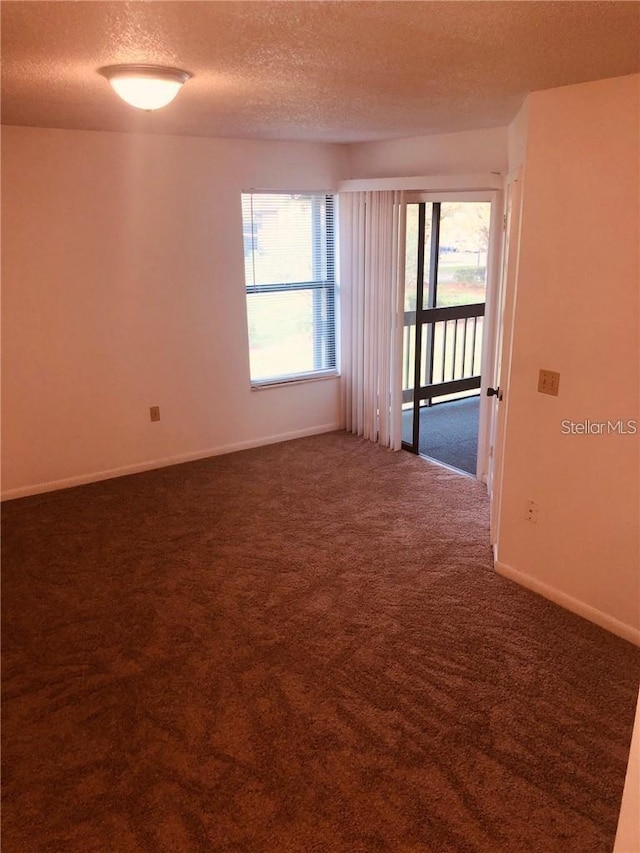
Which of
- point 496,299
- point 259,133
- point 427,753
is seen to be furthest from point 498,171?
point 427,753

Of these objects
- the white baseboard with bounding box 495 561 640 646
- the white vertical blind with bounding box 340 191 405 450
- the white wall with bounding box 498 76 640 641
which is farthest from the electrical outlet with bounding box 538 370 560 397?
the white vertical blind with bounding box 340 191 405 450

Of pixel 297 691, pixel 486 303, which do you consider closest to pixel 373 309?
pixel 486 303

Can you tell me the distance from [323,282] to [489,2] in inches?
150

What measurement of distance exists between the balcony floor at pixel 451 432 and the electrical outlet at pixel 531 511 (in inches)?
60.0

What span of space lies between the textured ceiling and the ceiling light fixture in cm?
7

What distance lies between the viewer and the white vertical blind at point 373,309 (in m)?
4.85

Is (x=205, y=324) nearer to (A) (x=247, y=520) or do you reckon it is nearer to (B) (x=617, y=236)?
(A) (x=247, y=520)

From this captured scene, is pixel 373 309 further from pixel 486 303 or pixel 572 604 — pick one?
pixel 572 604

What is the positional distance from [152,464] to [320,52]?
3.40m

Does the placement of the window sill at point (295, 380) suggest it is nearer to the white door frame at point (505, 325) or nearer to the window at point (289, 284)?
the window at point (289, 284)

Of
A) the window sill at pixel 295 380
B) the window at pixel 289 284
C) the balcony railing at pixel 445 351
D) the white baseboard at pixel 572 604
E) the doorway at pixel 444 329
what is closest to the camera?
the white baseboard at pixel 572 604

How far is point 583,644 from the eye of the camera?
2.80m

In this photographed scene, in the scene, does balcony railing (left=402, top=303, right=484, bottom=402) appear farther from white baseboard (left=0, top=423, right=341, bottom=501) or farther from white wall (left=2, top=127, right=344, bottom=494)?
white wall (left=2, top=127, right=344, bottom=494)

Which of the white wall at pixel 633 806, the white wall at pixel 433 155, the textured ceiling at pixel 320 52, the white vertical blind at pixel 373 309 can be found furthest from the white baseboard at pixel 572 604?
the white wall at pixel 433 155
